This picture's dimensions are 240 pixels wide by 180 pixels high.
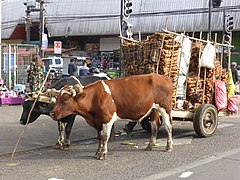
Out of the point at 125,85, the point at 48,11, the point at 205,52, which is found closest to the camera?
the point at 125,85

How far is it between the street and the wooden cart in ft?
2.02

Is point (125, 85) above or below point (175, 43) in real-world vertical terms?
below

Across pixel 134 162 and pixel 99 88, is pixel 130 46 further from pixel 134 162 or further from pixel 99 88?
pixel 134 162

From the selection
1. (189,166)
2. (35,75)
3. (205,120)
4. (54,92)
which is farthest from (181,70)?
(35,75)

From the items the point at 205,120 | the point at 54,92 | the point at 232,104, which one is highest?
the point at 54,92

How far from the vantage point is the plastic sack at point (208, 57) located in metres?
10.2

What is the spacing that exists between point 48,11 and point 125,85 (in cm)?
4686

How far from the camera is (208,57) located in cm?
1026

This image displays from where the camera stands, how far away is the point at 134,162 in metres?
7.75

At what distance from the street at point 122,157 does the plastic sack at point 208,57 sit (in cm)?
182

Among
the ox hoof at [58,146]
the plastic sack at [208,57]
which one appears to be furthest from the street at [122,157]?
the plastic sack at [208,57]

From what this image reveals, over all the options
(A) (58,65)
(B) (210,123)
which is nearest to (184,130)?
(B) (210,123)

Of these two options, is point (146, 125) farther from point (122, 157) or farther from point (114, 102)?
point (114, 102)

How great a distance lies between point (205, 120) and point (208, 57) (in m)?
1.56
